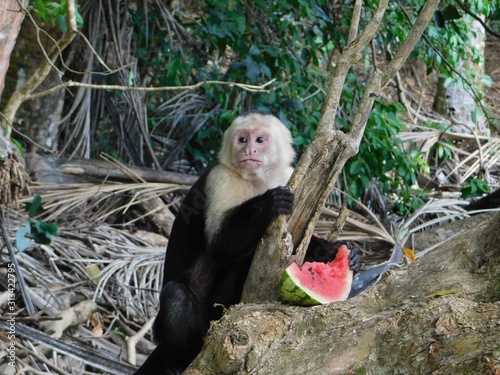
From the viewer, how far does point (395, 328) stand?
1823 mm

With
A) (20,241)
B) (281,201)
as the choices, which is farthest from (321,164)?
(20,241)

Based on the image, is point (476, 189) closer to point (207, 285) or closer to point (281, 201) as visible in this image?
point (207, 285)

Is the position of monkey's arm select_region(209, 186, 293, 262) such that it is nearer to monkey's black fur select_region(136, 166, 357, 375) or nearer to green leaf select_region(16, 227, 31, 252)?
monkey's black fur select_region(136, 166, 357, 375)

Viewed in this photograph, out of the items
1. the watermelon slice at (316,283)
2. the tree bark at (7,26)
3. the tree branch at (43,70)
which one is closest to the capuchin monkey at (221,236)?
the watermelon slice at (316,283)

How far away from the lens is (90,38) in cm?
598

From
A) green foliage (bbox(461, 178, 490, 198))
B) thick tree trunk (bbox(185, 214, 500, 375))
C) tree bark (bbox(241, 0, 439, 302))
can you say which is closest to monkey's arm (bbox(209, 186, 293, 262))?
tree bark (bbox(241, 0, 439, 302))

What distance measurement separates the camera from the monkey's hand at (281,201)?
2705 mm

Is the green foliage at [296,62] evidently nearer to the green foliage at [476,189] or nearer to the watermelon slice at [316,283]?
the green foliage at [476,189]

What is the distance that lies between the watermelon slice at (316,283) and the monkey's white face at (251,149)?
0.84 meters

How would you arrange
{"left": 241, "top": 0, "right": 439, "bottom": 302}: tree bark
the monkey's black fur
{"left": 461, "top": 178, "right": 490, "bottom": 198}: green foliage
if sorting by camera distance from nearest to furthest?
{"left": 241, "top": 0, "right": 439, "bottom": 302}: tree bark
the monkey's black fur
{"left": 461, "top": 178, "right": 490, "bottom": 198}: green foliage

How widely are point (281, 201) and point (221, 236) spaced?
1.97ft

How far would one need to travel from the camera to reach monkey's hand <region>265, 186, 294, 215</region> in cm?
271

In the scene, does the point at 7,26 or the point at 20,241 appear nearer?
the point at 7,26

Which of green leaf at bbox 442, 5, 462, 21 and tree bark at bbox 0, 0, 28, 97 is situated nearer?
tree bark at bbox 0, 0, 28, 97
